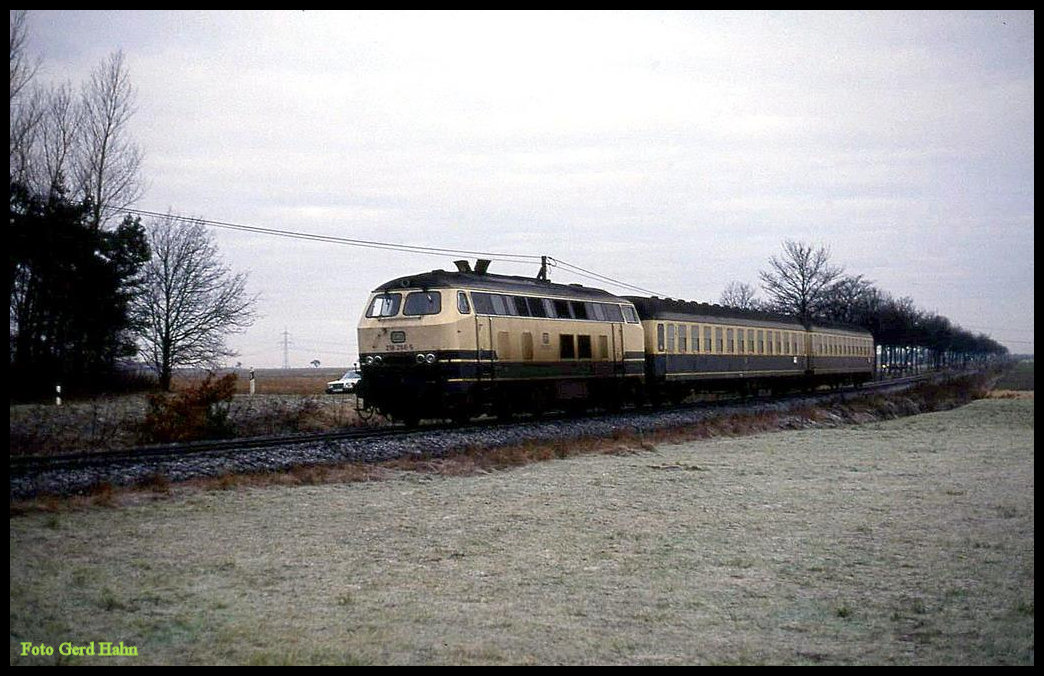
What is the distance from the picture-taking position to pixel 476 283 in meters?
19.8

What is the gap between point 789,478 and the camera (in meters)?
15.2

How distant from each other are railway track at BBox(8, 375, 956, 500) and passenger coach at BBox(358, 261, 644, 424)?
2.19 feet

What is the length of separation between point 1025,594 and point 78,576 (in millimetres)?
8464

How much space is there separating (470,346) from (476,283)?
170 centimetres

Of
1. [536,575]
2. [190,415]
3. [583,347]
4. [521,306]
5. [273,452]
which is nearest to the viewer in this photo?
[536,575]

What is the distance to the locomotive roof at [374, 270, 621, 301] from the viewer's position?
19.2 metres

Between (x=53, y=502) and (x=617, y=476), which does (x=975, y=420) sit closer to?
(x=617, y=476)

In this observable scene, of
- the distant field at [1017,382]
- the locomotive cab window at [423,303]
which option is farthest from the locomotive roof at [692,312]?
the distant field at [1017,382]

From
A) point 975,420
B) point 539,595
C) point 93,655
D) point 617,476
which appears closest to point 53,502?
point 93,655

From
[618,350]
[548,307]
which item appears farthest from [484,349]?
[618,350]

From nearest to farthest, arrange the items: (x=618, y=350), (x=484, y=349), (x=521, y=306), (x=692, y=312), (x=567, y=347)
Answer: (x=484, y=349) < (x=521, y=306) < (x=567, y=347) < (x=618, y=350) < (x=692, y=312)

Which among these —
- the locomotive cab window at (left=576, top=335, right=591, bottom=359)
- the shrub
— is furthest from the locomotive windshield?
the locomotive cab window at (left=576, top=335, right=591, bottom=359)

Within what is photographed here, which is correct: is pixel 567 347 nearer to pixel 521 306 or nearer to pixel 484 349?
pixel 521 306

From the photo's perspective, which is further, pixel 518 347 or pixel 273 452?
pixel 518 347
